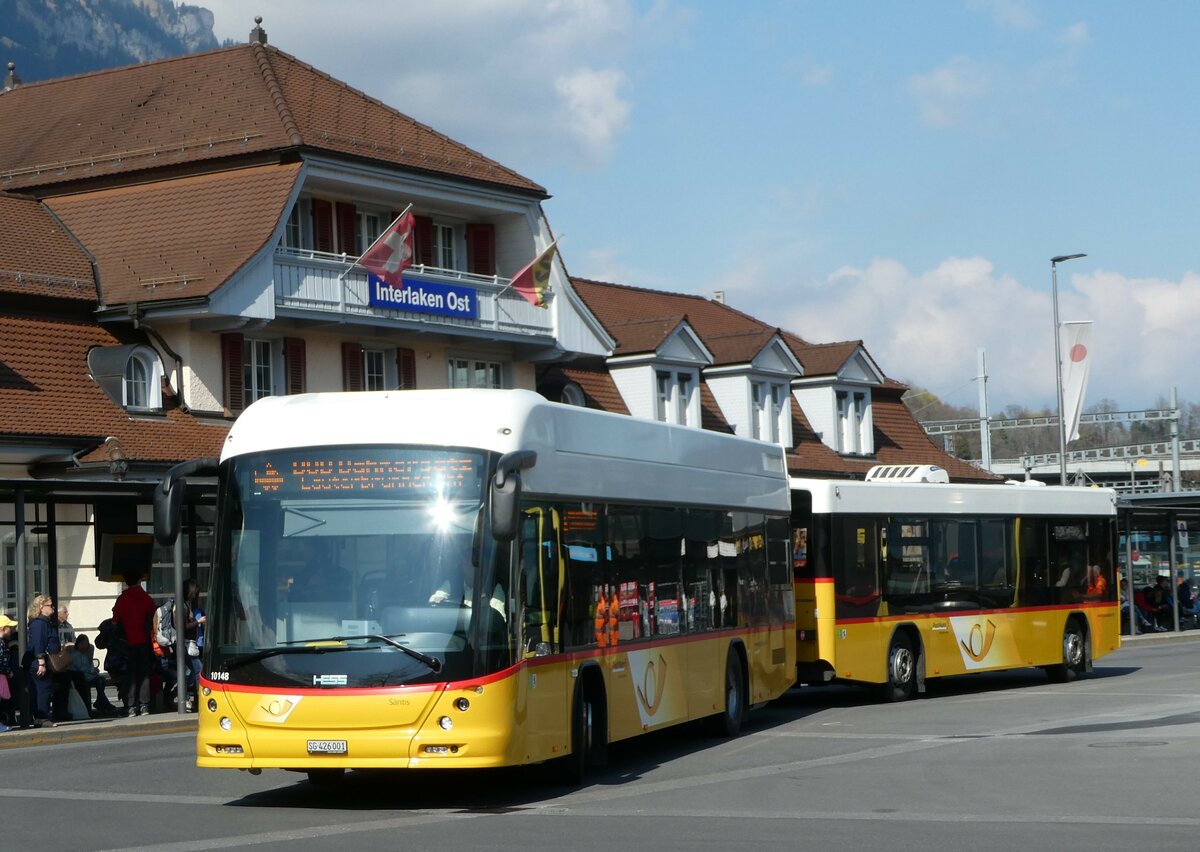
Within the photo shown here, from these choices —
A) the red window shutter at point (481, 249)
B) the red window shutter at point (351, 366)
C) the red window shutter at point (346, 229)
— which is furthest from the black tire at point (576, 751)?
the red window shutter at point (481, 249)

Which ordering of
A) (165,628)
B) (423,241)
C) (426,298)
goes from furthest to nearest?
(423,241) → (426,298) → (165,628)

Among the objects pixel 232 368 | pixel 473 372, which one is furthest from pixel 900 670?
pixel 473 372

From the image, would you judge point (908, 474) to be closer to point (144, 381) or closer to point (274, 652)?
point (274, 652)

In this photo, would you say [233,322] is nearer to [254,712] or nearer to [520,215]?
[520,215]

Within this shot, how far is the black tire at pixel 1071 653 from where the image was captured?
27641mm

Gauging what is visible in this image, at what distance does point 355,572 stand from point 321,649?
594 millimetres

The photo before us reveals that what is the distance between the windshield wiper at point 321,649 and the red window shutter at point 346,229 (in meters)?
24.9

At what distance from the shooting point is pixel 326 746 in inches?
530

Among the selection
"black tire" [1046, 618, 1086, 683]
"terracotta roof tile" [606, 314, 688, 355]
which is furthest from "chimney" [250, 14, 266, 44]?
"black tire" [1046, 618, 1086, 683]

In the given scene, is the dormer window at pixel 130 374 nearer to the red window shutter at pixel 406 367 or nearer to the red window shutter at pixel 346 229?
the red window shutter at pixel 346 229

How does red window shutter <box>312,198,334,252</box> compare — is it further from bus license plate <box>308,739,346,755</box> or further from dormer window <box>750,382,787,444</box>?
bus license plate <box>308,739,346,755</box>

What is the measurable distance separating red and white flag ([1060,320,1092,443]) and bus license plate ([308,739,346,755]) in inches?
1426

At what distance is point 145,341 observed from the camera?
3488 centimetres

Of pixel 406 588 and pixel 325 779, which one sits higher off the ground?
pixel 406 588
